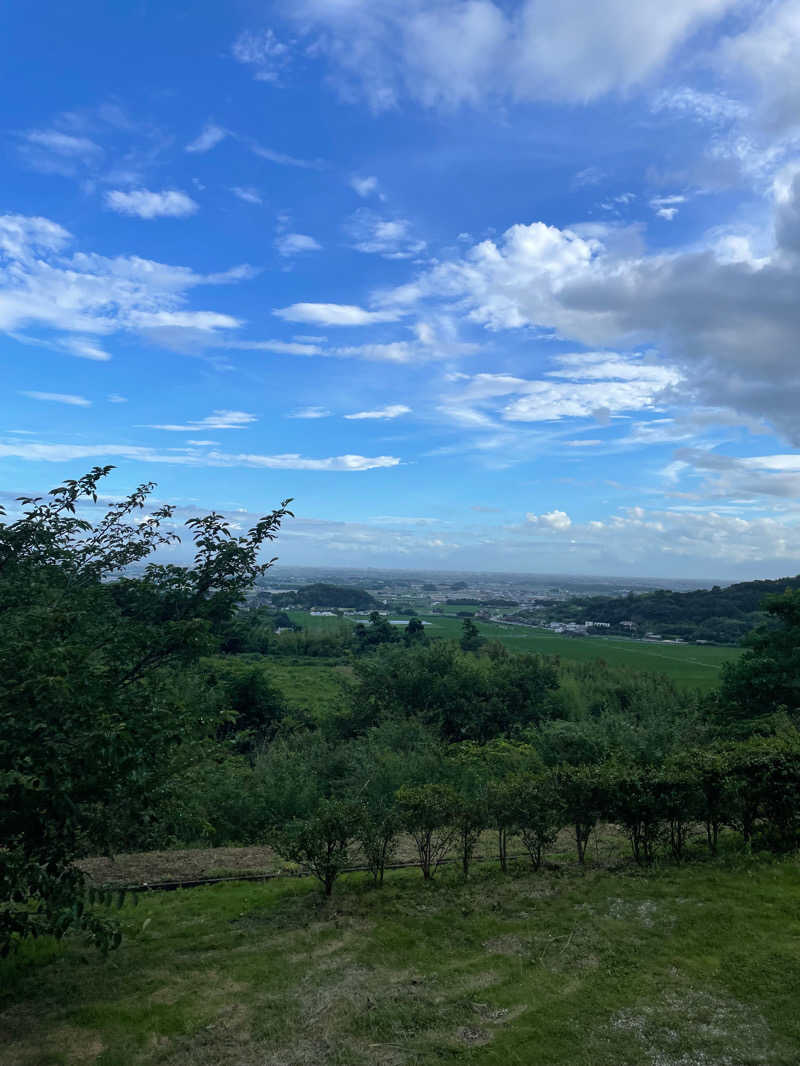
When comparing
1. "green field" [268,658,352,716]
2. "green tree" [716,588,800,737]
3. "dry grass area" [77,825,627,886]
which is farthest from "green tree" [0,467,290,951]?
"green field" [268,658,352,716]

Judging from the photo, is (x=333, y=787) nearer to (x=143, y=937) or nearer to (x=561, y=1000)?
(x=143, y=937)

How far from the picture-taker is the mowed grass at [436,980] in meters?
4.95

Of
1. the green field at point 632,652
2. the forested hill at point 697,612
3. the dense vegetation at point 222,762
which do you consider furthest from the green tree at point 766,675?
the forested hill at point 697,612

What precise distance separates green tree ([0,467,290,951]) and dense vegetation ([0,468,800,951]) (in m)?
0.02

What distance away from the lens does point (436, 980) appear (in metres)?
6.08

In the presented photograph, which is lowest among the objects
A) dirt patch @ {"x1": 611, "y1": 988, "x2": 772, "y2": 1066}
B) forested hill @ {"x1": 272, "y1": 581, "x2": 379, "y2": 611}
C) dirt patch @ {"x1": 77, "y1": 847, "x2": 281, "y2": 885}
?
forested hill @ {"x1": 272, "y1": 581, "x2": 379, "y2": 611}

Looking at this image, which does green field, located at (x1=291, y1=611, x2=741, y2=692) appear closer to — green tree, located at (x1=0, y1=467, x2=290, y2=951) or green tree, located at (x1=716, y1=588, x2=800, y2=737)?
green tree, located at (x1=716, y1=588, x2=800, y2=737)

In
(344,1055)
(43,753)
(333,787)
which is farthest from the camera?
(333,787)

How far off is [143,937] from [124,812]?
2507 millimetres

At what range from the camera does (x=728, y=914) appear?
721 centimetres

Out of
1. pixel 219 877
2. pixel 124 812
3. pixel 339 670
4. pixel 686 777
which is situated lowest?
pixel 339 670

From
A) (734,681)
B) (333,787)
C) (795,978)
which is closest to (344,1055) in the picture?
(795,978)

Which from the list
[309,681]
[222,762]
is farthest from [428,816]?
[309,681]

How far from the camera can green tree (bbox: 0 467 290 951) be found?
4344 mm
